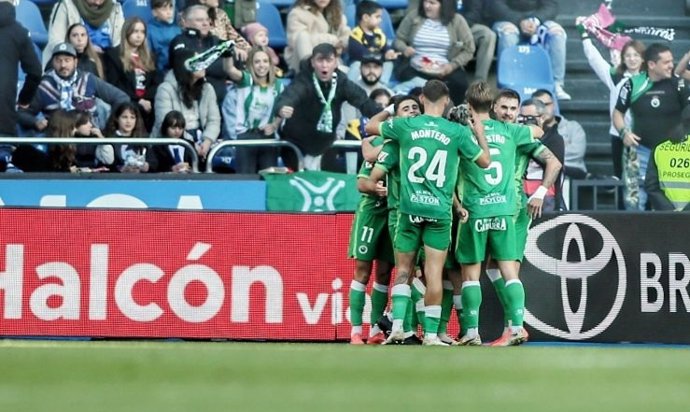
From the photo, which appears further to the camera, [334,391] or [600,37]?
[600,37]

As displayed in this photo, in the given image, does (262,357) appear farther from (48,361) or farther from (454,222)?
(454,222)

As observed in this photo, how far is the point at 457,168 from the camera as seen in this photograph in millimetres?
11148

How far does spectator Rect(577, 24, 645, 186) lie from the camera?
606 inches

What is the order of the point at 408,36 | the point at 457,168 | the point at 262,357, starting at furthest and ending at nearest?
the point at 408,36, the point at 457,168, the point at 262,357

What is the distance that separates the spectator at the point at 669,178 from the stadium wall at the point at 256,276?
225 centimetres

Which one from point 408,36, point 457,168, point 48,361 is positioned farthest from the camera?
point 408,36

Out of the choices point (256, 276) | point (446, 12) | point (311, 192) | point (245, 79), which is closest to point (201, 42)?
point (245, 79)

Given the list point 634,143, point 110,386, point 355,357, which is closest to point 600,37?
point 634,143

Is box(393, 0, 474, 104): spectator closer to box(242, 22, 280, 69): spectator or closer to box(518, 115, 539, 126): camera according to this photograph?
box(518, 115, 539, 126): camera

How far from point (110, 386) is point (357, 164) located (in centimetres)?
736

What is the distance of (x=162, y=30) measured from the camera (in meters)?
15.0

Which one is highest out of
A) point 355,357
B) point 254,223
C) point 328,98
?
point 328,98

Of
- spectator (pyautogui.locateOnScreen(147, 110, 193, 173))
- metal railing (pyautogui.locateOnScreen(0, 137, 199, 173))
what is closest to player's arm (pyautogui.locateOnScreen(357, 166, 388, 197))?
metal railing (pyautogui.locateOnScreen(0, 137, 199, 173))

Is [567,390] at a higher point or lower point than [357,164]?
lower
